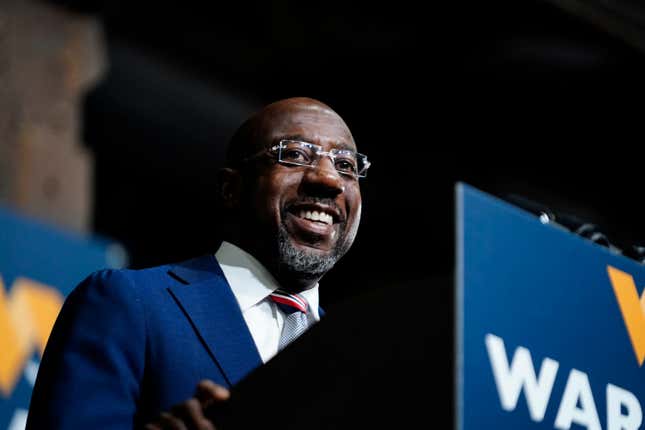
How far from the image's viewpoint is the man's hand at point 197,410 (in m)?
1.00

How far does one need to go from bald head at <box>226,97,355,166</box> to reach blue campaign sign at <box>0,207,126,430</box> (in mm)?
1068

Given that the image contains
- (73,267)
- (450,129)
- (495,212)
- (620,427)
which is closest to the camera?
(495,212)

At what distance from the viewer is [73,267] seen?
2756mm

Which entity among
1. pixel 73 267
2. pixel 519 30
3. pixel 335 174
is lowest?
pixel 73 267

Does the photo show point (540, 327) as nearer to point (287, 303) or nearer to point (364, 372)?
point (364, 372)

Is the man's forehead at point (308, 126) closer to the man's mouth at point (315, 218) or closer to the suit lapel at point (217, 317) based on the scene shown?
the man's mouth at point (315, 218)

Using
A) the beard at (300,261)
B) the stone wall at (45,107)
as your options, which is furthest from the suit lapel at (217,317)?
the stone wall at (45,107)

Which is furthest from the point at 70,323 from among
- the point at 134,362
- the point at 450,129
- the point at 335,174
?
the point at 450,129

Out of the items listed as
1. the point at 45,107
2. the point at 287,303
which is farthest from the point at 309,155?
the point at 45,107

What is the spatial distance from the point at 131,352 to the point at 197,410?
0.27 m

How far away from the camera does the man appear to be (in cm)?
120

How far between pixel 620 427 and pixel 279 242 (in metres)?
0.64

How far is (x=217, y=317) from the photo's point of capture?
51.9 inches

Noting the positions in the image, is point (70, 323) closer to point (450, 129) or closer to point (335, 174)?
point (335, 174)
